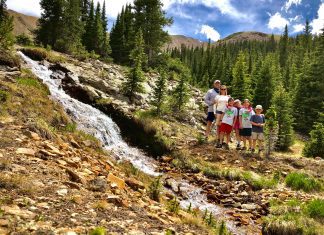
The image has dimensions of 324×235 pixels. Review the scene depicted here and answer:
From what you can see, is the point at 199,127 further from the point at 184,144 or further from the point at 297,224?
the point at 297,224

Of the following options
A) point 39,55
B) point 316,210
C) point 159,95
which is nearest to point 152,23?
point 39,55

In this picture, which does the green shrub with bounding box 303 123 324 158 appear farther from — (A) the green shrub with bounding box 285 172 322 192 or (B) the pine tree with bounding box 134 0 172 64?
(B) the pine tree with bounding box 134 0 172 64

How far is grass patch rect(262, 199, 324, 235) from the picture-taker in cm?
870

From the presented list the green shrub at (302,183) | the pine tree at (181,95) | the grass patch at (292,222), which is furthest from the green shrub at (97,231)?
the pine tree at (181,95)

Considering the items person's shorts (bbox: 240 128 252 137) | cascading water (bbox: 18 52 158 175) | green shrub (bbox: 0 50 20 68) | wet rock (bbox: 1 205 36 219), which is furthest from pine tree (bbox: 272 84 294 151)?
wet rock (bbox: 1 205 36 219)

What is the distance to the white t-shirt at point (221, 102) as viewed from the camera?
15.6 metres

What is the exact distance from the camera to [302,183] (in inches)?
501

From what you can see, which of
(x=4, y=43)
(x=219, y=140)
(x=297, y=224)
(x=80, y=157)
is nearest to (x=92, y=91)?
(x=4, y=43)

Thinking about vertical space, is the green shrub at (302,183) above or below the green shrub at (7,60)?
below

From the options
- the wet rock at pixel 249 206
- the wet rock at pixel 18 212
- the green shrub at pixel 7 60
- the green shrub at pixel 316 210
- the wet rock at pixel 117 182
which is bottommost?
the wet rock at pixel 249 206

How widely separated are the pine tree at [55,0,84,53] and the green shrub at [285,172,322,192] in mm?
28661

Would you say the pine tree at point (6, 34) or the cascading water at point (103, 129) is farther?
the pine tree at point (6, 34)

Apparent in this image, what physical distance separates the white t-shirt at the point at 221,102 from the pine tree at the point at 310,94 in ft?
84.8

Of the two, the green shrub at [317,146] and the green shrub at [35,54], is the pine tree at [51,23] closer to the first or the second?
the green shrub at [35,54]
